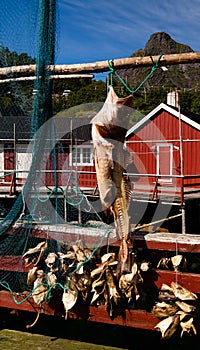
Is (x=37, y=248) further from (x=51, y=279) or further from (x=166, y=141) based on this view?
(x=166, y=141)

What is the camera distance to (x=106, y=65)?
3506 millimetres

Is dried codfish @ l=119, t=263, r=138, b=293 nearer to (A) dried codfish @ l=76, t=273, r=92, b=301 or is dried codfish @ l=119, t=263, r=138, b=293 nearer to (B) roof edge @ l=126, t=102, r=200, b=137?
(A) dried codfish @ l=76, t=273, r=92, b=301

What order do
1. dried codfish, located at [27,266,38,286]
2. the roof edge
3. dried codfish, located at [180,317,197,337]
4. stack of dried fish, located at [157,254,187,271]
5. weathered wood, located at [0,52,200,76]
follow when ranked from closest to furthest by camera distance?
1. weathered wood, located at [0,52,200,76]
2. dried codfish, located at [180,317,197,337]
3. stack of dried fish, located at [157,254,187,271]
4. dried codfish, located at [27,266,38,286]
5. the roof edge

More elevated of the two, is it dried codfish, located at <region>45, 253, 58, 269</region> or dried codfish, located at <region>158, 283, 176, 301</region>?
dried codfish, located at <region>45, 253, 58, 269</region>

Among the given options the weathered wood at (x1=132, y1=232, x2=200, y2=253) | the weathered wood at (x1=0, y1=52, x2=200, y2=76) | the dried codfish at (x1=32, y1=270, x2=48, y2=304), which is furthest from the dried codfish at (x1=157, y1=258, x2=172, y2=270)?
the weathered wood at (x1=0, y1=52, x2=200, y2=76)

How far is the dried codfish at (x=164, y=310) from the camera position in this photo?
11.7 ft

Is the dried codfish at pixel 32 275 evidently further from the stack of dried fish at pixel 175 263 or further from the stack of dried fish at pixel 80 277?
the stack of dried fish at pixel 175 263

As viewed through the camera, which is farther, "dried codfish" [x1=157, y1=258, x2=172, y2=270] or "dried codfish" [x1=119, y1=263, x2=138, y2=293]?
"dried codfish" [x1=157, y1=258, x2=172, y2=270]

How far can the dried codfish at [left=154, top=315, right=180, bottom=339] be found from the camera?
11.5 ft

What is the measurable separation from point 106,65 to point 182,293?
6.38ft

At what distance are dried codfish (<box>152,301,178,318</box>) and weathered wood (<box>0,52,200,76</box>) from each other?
A: 6.39ft

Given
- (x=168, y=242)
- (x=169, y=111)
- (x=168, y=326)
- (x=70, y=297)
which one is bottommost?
(x=168, y=326)

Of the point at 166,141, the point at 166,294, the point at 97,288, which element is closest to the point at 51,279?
the point at 97,288

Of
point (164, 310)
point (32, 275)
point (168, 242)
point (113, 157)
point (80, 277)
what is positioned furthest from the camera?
point (32, 275)
